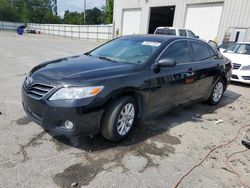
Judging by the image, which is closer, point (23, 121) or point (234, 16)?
point (23, 121)

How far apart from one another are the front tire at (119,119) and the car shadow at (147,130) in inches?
6.2

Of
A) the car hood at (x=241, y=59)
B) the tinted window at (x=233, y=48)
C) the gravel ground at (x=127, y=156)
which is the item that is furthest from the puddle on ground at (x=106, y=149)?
the tinted window at (x=233, y=48)

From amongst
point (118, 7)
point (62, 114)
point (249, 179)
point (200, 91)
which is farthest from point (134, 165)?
point (118, 7)

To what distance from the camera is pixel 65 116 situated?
2.87 metres

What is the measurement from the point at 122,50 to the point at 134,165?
83.3 inches

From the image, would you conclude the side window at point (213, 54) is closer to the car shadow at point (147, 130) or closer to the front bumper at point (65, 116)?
the car shadow at point (147, 130)

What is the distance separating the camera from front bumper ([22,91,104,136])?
2.85 metres

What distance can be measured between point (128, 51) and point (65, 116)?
1.80m

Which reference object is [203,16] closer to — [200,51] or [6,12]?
[200,51]

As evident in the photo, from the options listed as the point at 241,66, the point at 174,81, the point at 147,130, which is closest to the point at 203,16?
the point at 241,66

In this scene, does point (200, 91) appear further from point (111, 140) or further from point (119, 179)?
point (119, 179)

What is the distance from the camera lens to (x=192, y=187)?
2.67 m

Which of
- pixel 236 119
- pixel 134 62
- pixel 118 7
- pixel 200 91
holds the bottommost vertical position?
pixel 236 119

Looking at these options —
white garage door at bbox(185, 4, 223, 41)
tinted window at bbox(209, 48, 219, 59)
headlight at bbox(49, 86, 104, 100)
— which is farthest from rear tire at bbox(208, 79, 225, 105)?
white garage door at bbox(185, 4, 223, 41)
